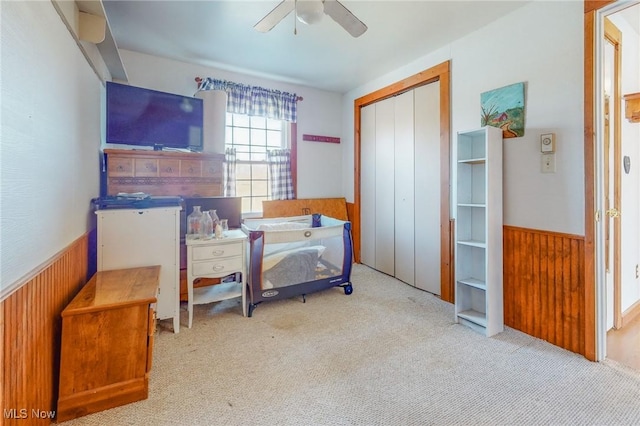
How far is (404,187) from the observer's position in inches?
140

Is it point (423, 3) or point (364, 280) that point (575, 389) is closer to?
point (364, 280)

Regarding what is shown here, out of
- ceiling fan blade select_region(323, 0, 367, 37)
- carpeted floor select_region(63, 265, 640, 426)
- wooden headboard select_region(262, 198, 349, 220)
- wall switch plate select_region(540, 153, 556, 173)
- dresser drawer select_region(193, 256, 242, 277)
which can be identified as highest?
ceiling fan blade select_region(323, 0, 367, 37)

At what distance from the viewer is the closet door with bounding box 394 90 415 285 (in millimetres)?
3439

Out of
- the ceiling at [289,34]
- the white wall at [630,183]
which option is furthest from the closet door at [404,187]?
the white wall at [630,183]

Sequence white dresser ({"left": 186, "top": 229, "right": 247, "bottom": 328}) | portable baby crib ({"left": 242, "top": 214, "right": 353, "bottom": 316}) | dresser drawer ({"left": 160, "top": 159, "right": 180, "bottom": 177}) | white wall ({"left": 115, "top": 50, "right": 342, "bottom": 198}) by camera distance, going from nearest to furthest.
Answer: white dresser ({"left": 186, "top": 229, "right": 247, "bottom": 328}), portable baby crib ({"left": 242, "top": 214, "right": 353, "bottom": 316}), dresser drawer ({"left": 160, "top": 159, "right": 180, "bottom": 177}), white wall ({"left": 115, "top": 50, "right": 342, "bottom": 198})

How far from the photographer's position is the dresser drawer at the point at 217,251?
2.42m

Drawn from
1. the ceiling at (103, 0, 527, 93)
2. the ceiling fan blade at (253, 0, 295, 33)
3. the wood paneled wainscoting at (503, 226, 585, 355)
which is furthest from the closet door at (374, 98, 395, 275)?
the ceiling fan blade at (253, 0, 295, 33)

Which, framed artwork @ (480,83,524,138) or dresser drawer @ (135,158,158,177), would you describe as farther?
dresser drawer @ (135,158,158,177)

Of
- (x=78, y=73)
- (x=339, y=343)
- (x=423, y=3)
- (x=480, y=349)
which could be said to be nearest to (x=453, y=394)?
(x=480, y=349)

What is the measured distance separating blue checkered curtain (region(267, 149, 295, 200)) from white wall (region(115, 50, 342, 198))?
0.63 ft

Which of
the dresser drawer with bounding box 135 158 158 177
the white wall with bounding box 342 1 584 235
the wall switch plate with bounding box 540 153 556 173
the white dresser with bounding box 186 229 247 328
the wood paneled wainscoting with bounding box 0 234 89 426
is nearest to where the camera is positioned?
the wood paneled wainscoting with bounding box 0 234 89 426

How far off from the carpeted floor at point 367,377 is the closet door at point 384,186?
1287 millimetres

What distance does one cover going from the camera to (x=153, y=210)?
7.43 ft

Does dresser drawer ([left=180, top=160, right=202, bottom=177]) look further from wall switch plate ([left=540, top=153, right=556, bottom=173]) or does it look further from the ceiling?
wall switch plate ([left=540, top=153, right=556, bottom=173])
